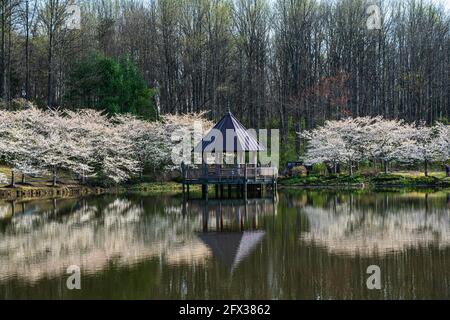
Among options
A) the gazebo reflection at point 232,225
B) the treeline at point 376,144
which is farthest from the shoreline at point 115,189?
the gazebo reflection at point 232,225

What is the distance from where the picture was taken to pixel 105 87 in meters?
43.0

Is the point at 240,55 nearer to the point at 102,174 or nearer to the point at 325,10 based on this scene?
the point at 325,10

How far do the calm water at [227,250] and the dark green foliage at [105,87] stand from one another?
18.6 metres

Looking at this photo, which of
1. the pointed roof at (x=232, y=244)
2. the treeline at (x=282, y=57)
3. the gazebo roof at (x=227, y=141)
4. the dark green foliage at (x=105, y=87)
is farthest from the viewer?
the treeline at (x=282, y=57)

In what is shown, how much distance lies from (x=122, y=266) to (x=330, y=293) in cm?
499

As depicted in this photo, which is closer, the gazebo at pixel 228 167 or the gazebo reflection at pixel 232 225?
the gazebo reflection at pixel 232 225

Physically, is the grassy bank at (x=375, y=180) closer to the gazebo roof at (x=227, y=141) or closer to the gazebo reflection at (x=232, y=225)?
the gazebo roof at (x=227, y=141)

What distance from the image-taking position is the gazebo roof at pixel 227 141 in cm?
2891

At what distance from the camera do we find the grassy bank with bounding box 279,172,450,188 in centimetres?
3622

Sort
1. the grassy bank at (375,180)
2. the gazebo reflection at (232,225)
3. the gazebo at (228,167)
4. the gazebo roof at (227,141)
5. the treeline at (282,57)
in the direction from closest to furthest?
the gazebo reflection at (232,225)
the gazebo roof at (227,141)
the gazebo at (228,167)
the grassy bank at (375,180)
the treeline at (282,57)

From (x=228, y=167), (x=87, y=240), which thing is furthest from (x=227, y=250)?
(x=228, y=167)

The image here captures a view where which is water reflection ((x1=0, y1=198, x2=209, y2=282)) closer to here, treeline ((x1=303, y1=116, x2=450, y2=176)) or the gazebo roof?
the gazebo roof

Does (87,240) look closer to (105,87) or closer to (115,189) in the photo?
(115,189)

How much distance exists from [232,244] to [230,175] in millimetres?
13892
